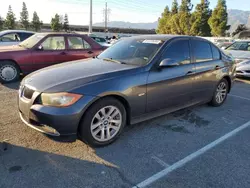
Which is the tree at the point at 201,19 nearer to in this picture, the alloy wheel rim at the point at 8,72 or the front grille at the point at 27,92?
the alloy wheel rim at the point at 8,72

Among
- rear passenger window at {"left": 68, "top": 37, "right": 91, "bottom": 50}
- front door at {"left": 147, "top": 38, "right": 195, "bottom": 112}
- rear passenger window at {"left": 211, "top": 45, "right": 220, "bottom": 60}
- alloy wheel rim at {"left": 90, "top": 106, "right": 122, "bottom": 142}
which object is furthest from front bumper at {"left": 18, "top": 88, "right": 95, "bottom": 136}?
rear passenger window at {"left": 68, "top": 37, "right": 91, "bottom": 50}

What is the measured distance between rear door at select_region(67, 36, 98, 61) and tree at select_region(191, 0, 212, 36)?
116ft

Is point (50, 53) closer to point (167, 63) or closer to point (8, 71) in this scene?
point (8, 71)

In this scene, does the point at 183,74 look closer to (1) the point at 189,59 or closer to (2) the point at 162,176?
(1) the point at 189,59

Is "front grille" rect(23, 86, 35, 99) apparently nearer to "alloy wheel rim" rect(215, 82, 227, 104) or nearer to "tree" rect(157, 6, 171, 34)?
"alloy wheel rim" rect(215, 82, 227, 104)

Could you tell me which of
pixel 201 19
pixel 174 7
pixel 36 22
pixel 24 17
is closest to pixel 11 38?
pixel 201 19

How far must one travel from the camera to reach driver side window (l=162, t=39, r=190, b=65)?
12.6ft

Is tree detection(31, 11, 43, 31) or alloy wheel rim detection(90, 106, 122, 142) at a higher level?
tree detection(31, 11, 43, 31)

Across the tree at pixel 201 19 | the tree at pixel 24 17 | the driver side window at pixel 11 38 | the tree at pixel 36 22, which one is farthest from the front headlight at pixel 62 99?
the tree at pixel 24 17

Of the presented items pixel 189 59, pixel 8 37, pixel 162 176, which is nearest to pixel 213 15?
pixel 8 37

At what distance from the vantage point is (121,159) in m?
2.92

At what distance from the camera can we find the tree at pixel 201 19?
39.0m

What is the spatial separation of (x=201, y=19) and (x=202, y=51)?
126ft

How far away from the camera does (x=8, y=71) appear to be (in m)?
6.56
